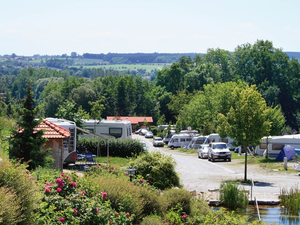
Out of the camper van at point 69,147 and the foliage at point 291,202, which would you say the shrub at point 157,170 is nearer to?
the foliage at point 291,202

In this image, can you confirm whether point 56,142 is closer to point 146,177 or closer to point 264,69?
point 146,177

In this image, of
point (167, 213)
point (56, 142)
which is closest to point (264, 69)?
point (56, 142)

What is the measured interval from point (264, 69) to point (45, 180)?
260 feet

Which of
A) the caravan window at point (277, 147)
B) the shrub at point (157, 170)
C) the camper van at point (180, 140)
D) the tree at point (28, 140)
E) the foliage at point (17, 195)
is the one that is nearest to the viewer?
the foliage at point (17, 195)

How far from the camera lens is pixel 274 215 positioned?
1404cm

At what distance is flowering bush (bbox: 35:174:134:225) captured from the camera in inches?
310

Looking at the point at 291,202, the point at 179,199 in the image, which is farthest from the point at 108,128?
the point at 179,199

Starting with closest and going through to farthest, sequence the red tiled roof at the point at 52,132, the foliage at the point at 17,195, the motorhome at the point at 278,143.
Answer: the foliage at the point at 17,195, the red tiled roof at the point at 52,132, the motorhome at the point at 278,143

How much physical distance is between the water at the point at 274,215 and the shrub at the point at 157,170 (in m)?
2.92

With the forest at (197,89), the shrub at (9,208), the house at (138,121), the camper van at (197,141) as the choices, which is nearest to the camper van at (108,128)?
the camper van at (197,141)

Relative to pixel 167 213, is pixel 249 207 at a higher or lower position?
lower

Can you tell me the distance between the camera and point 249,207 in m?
14.9

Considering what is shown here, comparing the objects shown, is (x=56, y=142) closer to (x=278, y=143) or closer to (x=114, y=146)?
(x=114, y=146)

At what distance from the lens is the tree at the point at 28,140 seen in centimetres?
1656
